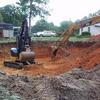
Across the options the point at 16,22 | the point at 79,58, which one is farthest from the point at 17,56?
the point at 16,22

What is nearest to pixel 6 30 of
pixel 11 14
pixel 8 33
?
pixel 8 33

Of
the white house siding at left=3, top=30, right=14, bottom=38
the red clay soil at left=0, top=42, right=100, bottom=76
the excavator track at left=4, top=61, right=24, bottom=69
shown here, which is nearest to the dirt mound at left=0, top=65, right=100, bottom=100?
the red clay soil at left=0, top=42, right=100, bottom=76

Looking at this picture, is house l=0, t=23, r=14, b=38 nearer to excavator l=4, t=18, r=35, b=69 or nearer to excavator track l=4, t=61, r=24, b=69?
excavator track l=4, t=61, r=24, b=69

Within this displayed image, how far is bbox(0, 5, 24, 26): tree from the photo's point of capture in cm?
6438

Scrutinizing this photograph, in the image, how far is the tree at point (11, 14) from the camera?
64375 mm

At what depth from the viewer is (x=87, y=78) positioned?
43.5ft

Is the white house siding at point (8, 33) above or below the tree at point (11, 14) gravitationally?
below

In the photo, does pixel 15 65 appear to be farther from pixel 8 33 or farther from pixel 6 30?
pixel 8 33

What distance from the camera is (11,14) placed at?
66.9 m

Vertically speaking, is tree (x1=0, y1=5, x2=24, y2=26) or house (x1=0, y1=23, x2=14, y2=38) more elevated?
tree (x1=0, y1=5, x2=24, y2=26)

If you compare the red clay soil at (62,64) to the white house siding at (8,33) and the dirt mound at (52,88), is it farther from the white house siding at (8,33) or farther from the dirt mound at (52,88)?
the white house siding at (8,33)

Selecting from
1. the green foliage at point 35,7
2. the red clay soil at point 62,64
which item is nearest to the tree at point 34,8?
the green foliage at point 35,7

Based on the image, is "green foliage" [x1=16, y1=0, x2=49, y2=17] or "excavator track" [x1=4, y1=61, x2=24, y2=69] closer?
"excavator track" [x1=4, y1=61, x2=24, y2=69]

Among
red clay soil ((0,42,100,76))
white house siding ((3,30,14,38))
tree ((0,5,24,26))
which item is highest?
tree ((0,5,24,26))
